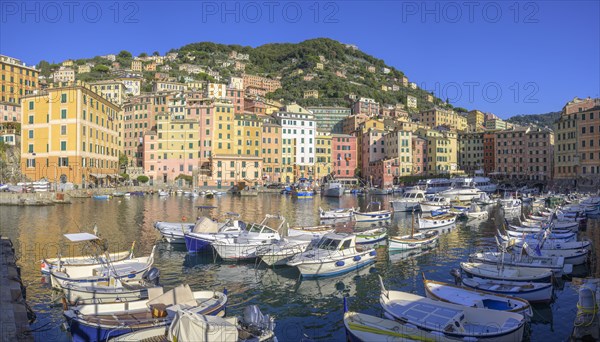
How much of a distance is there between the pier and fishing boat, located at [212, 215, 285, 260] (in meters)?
9.76

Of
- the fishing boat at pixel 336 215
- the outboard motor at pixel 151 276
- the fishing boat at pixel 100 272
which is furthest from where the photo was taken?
the fishing boat at pixel 336 215

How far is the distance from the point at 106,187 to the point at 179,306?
69090mm

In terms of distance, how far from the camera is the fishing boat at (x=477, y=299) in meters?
14.1

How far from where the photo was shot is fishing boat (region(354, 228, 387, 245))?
29.7m

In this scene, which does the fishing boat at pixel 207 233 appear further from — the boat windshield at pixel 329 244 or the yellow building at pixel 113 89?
the yellow building at pixel 113 89

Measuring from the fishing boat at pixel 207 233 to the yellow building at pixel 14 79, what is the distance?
94.5 metres

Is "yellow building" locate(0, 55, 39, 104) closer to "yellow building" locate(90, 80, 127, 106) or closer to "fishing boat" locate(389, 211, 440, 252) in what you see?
"yellow building" locate(90, 80, 127, 106)

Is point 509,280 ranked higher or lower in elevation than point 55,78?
lower

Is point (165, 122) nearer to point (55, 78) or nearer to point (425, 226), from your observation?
point (425, 226)

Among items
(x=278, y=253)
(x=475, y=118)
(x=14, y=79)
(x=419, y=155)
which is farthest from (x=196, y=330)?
(x=475, y=118)

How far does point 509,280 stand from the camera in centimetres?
1784

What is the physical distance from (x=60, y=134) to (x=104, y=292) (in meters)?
62.7

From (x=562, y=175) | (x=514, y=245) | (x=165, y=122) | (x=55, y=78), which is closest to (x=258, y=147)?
(x=165, y=122)

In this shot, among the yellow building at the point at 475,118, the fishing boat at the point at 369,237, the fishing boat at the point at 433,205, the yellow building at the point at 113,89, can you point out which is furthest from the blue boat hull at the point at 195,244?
the yellow building at the point at 475,118
